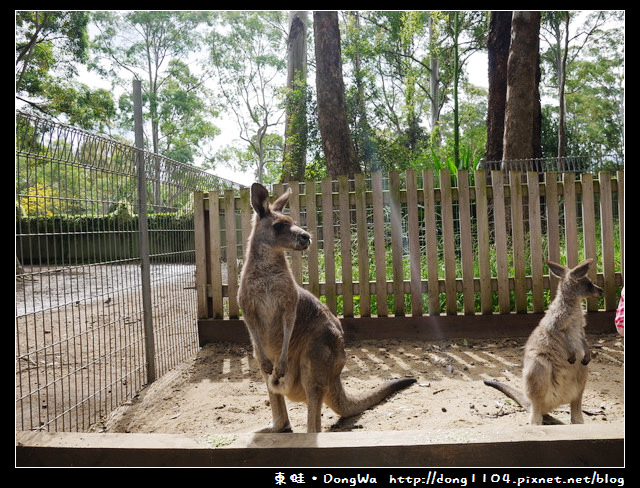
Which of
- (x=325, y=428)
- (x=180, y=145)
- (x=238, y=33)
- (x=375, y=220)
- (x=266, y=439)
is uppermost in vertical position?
(x=238, y=33)

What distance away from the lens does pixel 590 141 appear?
1451 inches

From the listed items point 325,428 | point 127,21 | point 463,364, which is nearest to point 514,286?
point 463,364

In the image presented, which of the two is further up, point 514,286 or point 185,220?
point 185,220

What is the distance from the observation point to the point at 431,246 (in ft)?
20.3

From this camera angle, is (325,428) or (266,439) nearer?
(266,439)

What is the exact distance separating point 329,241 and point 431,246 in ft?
4.13

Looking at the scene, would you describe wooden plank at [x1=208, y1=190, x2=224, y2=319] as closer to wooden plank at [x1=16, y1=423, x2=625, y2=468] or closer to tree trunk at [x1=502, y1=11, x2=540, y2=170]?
wooden plank at [x1=16, y1=423, x2=625, y2=468]

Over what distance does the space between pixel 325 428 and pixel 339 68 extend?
1141 centimetres

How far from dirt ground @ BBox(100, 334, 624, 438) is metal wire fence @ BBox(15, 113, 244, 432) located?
35 cm

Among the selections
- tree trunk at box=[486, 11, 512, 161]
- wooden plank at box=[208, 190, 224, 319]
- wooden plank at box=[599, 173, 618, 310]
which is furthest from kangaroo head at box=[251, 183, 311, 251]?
tree trunk at box=[486, 11, 512, 161]

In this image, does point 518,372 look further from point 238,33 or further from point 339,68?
point 238,33

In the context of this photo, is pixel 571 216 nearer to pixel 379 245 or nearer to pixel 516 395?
pixel 379 245

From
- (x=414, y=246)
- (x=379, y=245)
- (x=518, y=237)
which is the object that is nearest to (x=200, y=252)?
(x=379, y=245)

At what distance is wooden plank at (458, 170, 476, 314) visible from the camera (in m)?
6.18
